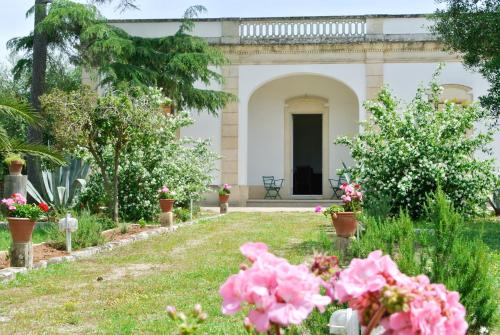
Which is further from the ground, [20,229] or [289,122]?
[289,122]

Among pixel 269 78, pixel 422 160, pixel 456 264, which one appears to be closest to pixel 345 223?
pixel 422 160

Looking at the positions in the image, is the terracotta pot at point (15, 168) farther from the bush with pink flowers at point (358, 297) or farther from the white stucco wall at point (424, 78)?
the bush with pink flowers at point (358, 297)

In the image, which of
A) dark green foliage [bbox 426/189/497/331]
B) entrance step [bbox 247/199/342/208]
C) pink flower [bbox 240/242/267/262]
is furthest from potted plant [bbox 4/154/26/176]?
pink flower [bbox 240/242/267/262]

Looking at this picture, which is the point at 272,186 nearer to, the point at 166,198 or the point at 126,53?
the point at 126,53

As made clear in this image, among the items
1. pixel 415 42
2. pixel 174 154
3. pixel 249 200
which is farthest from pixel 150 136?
pixel 415 42

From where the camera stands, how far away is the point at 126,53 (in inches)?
581

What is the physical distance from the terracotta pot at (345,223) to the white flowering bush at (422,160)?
2.35 meters

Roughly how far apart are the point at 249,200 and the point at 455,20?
856cm

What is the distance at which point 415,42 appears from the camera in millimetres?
17703

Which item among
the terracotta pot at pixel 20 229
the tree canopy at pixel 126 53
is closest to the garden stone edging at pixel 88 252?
the terracotta pot at pixel 20 229

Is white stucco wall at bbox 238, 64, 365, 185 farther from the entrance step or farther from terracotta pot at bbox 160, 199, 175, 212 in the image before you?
terracotta pot at bbox 160, 199, 175, 212

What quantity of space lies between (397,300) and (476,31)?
1139 centimetres

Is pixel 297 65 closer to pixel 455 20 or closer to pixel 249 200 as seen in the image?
pixel 249 200

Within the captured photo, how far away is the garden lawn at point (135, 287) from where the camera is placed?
13.8ft
